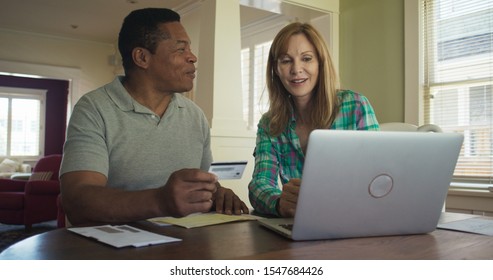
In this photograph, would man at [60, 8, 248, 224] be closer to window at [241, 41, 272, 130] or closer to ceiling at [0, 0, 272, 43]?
ceiling at [0, 0, 272, 43]

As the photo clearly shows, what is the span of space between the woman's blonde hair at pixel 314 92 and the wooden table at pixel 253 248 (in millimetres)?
663

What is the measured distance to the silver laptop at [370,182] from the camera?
761mm

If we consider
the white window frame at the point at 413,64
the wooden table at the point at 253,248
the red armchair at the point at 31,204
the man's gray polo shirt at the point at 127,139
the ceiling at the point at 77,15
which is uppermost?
the ceiling at the point at 77,15

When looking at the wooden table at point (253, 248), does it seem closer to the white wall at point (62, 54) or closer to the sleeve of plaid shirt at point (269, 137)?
the sleeve of plaid shirt at point (269, 137)

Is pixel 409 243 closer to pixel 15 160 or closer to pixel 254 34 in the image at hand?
pixel 254 34

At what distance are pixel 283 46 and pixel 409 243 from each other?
0.92 meters

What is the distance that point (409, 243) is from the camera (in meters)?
0.84

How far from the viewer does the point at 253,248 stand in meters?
0.78

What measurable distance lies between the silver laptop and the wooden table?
3 cm

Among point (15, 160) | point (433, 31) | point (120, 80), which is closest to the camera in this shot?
point (120, 80)

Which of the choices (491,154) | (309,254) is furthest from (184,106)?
(491,154)

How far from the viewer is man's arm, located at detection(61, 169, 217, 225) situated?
33.8 inches

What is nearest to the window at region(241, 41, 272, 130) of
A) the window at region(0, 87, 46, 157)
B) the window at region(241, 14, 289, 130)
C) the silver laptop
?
the window at region(241, 14, 289, 130)

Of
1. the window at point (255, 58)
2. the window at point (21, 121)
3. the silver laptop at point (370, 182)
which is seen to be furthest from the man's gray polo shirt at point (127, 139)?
the window at point (21, 121)
